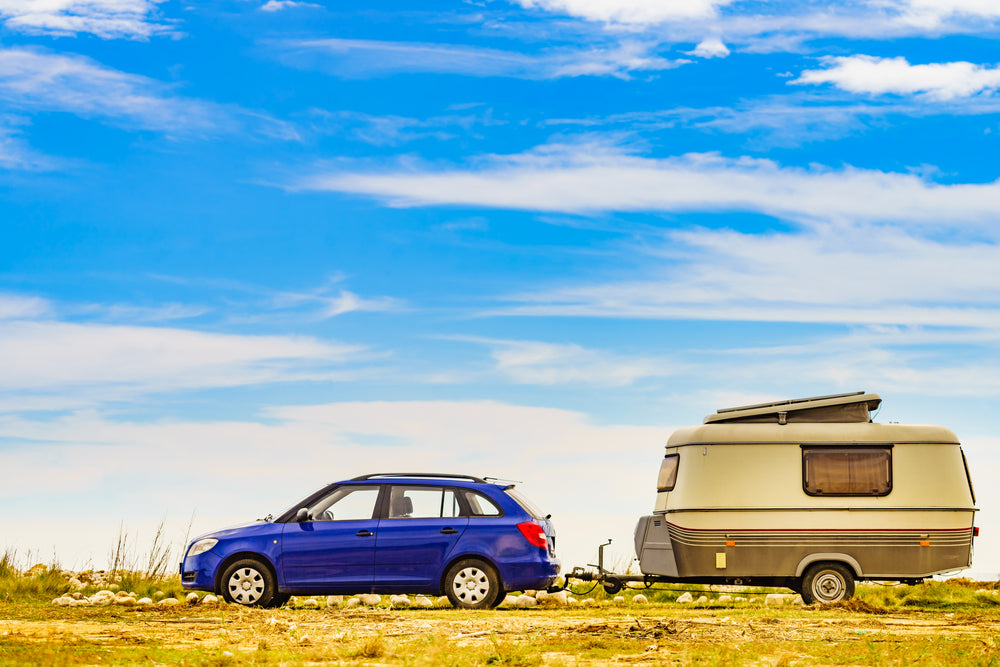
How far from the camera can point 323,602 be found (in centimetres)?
1847

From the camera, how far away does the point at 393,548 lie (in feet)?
49.4

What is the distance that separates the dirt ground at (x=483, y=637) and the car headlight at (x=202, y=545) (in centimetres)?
79

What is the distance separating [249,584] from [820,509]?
8582mm

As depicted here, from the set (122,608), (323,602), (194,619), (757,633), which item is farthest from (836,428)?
(122,608)

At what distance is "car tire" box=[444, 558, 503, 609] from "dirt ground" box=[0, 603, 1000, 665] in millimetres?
290

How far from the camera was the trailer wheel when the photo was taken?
56.1 feet

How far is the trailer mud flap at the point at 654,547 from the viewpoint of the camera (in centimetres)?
1736

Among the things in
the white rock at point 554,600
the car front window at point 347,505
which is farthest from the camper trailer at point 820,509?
the car front window at point 347,505

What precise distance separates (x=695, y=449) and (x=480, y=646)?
7.84 meters

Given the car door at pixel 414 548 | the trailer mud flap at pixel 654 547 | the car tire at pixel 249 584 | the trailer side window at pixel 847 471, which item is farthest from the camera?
the trailer mud flap at pixel 654 547

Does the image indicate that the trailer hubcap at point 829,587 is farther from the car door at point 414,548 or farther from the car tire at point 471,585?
the car door at point 414,548

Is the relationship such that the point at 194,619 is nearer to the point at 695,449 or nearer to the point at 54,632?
the point at 54,632

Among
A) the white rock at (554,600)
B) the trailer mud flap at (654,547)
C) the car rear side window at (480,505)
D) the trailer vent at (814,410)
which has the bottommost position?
the white rock at (554,600)

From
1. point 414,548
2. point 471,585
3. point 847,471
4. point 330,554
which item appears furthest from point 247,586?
point 847,471
